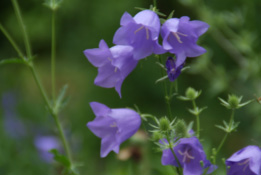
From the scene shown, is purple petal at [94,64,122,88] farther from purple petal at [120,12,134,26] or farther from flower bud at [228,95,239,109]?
flower bud at [228,95,239,109]

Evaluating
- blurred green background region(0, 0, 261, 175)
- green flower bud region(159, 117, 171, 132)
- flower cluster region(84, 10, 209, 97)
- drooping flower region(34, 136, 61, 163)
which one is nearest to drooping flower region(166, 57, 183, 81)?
flower cluster region(84, 10, 209, 97)

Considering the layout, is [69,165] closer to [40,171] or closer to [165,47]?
[165,47]

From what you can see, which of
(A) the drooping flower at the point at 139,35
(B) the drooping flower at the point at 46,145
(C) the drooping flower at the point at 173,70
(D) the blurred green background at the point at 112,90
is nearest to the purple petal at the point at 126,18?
(A) the drooping flower at the point at 139,35

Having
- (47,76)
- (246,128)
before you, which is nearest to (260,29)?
(246,128)

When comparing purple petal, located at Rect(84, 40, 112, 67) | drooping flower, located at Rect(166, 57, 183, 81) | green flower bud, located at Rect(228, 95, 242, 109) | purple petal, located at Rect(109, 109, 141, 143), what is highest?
purple petal, located at Rect(84, 40, 112, 67)

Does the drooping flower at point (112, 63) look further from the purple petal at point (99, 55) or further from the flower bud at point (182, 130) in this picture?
the flower bud at point (182, 130)

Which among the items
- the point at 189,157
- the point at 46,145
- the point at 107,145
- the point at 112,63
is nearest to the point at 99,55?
the point at 112,63
